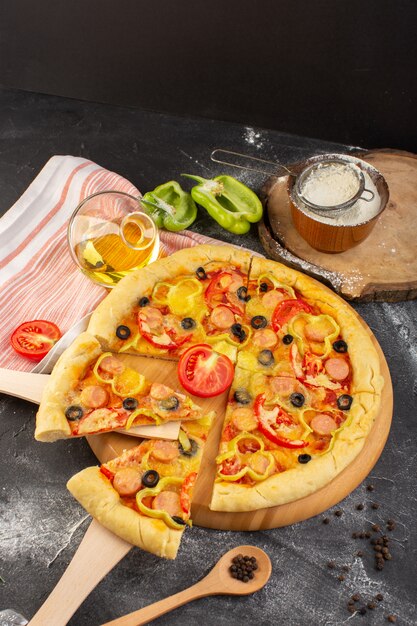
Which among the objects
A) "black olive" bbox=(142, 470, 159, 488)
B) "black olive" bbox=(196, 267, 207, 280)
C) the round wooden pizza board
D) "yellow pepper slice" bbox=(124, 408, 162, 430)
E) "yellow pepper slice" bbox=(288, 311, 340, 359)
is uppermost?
"black olive" bbox=(196, 267, 207, 280)

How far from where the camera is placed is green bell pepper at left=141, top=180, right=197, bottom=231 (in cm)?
711

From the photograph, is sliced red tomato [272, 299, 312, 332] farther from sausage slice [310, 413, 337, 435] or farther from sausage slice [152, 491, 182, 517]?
sausage slice [152, 491, 182, 517]

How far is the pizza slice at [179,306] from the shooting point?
618cm

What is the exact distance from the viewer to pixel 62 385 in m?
5.82

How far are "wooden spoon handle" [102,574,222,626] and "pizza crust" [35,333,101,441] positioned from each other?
4.35 feet

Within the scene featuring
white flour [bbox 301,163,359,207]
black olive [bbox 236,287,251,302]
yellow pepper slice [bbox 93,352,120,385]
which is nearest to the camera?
yellow pepper slice [bbox 93,352,120,385]

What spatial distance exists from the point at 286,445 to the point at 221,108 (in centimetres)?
394

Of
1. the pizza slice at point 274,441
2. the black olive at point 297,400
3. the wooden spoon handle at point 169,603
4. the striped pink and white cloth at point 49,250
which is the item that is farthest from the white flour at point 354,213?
the wooden spoon handle at point 169,603

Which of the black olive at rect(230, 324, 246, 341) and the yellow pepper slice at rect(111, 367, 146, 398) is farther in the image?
the black olive at rect(230, 324, 246, 341)

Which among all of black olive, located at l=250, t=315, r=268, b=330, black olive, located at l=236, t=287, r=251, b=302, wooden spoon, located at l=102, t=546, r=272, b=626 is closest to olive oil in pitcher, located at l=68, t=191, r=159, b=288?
black olive, located at l=236, t=287, r=251, b=302

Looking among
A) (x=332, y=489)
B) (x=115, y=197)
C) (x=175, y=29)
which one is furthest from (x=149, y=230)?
(x=332, y=489)

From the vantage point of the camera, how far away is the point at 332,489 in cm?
561

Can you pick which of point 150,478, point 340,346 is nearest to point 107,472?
point 150,478

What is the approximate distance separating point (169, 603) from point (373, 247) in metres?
3.44
